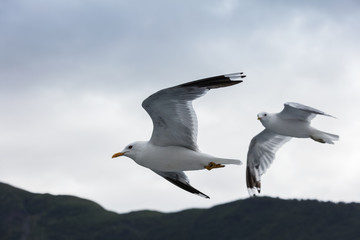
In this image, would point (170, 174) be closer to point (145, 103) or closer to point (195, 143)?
point (195, 143)

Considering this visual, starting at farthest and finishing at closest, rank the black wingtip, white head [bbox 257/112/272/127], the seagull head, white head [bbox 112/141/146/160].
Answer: the seagull head < white head [bbox 257/112/272/127] < white head [bbox 112/141/146/160] < the black wingtip

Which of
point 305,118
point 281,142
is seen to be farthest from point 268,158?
point 305,118

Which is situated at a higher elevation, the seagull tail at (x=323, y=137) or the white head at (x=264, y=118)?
the white head at (x=264, y=118)

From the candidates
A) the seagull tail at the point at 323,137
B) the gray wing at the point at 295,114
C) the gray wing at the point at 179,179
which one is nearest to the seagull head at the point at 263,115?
the gray wing at the point at 295,114

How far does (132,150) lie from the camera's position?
66.1ft

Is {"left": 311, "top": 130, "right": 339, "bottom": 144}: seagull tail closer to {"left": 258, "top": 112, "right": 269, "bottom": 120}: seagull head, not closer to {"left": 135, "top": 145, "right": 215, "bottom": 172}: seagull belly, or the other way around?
{"left": 258, "top": 112, "right": 269, "bottom": 120}: seagull head

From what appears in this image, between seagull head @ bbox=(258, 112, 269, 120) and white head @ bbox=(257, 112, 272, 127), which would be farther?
seagull head @ bbox=(258, 112, 269, 120)

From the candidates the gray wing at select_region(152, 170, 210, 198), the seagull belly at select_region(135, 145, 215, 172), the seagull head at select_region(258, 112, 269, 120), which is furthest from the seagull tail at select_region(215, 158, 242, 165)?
the seagull head at select_region(258, 112, 269, 120)

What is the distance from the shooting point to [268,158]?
2905 centimetres

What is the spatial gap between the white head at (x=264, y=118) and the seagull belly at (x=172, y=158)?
8040mm

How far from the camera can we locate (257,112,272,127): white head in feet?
88.5

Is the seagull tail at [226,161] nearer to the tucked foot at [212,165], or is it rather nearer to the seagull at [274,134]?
the tucked foot at [212,165]

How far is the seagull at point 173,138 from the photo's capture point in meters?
17.8

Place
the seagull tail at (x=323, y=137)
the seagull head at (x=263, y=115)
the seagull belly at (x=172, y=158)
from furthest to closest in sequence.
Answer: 1. the seagull head at (x=263, y=115)
2. the seagull tail at (x=323, y=137)
3. the seagull belly at (x=172, y=158)
